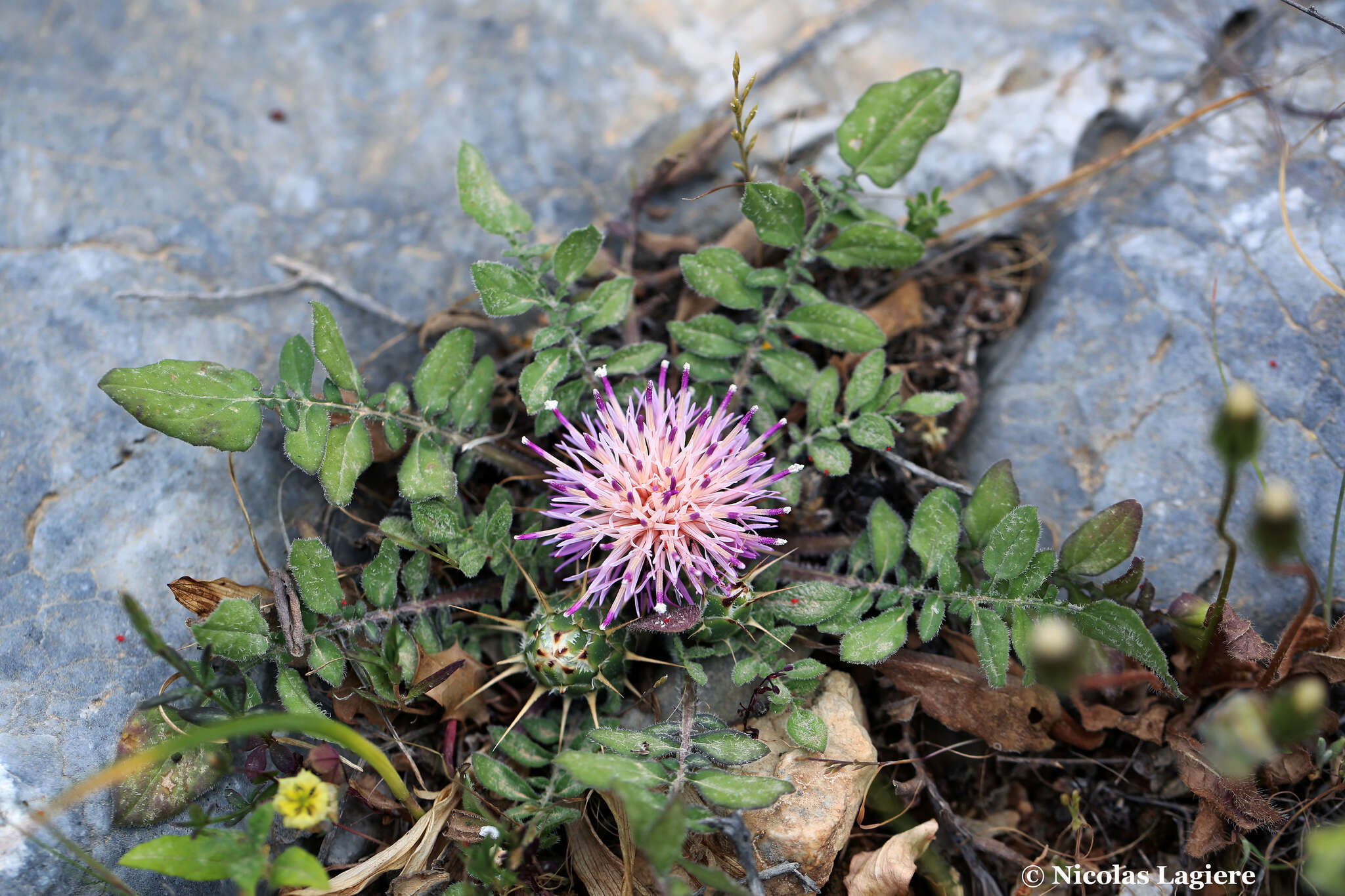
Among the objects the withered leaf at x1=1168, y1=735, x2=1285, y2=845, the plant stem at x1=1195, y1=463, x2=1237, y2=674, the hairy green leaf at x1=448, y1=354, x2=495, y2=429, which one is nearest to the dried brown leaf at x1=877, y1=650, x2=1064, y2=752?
the withered leaf at x1=1168, y1=735, x2=1285, y2=845

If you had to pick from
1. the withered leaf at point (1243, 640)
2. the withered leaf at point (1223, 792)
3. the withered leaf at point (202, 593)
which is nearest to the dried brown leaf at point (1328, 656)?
the withered leaf at point (1243, 640)

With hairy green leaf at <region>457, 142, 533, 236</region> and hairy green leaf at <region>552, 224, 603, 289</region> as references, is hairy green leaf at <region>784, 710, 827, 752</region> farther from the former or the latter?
hairy green leaf at <region>457, 142, 533, 236</region>

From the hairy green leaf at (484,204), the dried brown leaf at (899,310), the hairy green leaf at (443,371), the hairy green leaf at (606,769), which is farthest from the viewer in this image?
the dried brown leaf at (899,310)

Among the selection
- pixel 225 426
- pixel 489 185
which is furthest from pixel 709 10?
pixel 225 426

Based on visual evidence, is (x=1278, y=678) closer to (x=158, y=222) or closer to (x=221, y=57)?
(x=158, y=222)

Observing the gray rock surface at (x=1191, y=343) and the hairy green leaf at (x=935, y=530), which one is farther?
the gray rock surface at (x=1191, y=343)

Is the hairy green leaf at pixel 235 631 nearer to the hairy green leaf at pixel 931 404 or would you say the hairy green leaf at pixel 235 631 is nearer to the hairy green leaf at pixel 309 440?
the hairy green leaf at pixel 309 440

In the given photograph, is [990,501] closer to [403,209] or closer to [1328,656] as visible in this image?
[1328,656]
